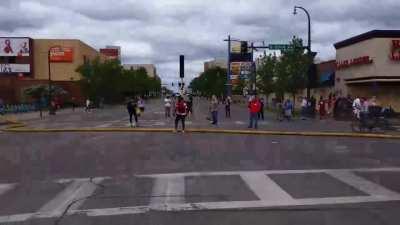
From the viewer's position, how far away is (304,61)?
177 feet

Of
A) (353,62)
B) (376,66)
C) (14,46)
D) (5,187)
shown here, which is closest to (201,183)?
(5,187)

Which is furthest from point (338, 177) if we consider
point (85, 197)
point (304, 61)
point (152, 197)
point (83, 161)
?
point (304, 61)

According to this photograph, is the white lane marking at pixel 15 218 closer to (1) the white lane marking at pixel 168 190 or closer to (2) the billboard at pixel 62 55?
(1) the white lane marking at pixel 168 190

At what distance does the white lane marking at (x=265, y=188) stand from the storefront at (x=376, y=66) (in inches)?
1418

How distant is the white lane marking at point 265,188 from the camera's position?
1008 centimetres

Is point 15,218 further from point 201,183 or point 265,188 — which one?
point 265,188

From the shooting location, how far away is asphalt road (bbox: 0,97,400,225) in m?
8.78

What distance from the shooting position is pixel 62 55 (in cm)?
10131

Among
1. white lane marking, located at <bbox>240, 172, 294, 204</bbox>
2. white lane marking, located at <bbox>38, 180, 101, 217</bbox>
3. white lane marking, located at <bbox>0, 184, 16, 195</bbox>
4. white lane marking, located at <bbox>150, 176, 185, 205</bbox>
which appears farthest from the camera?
white lane marking, located at <bbox>0, 184, 16, 195</bbox>

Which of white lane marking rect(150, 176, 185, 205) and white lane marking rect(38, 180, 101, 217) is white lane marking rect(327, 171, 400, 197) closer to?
white lane marking rect(150, 176, 185, 205)

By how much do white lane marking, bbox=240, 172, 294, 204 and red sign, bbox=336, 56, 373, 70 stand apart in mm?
36665

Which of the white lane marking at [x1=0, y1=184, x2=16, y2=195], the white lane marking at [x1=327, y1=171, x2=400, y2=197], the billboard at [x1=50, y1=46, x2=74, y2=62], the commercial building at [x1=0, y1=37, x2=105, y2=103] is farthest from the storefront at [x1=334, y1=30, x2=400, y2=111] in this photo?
the billboard at [x1=50, y1=46, x2=74, y2=62]

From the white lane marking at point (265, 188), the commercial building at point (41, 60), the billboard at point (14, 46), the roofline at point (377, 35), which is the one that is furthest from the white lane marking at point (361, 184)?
the billboard at point (14, 46)

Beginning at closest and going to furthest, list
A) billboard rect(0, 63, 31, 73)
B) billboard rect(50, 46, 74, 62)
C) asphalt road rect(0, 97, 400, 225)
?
asphalt road rect(0, 97, 400, 225)
billboard rect(0, 63, 31, 73)
billboard rect(50, 46, 74, 62)
